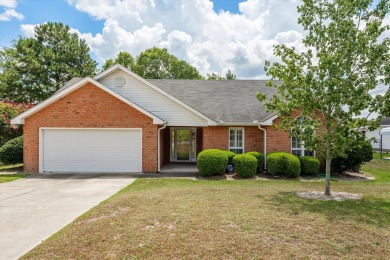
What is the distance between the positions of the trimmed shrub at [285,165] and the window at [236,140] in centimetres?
248

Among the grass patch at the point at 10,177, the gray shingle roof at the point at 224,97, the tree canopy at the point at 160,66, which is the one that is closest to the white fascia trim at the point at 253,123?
the gray shingle roof at the point at 224,97

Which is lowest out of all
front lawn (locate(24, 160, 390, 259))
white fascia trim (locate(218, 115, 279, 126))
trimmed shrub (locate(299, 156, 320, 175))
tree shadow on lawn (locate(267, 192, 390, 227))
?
tree shadow on lawn (locate(267, 192, 390, 227))

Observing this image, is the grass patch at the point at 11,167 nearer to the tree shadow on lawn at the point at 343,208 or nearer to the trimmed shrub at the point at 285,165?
the trimmed shrub at the point at 285,165

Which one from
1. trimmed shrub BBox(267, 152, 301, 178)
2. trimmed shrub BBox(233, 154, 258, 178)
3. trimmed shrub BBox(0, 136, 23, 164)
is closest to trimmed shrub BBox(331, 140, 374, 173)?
trimmed shrub BBox(267, 152, 301, 178)

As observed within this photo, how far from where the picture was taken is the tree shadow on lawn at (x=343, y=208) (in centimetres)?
622

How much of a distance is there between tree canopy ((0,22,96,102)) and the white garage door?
21715 millimetres

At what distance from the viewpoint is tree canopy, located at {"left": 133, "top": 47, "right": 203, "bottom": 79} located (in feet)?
142

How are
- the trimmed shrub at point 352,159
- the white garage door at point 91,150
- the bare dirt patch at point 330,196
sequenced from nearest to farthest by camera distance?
the bare dirt patch at point 330,196 < the trimmed shrub at point 352,159 < the white garage door at point 91,150

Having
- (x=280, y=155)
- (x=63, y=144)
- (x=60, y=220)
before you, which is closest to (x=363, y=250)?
(x=60, y=220)

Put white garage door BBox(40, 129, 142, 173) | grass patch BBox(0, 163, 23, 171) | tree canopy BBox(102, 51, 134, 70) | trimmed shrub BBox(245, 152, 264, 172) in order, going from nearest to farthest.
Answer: trimmed shrub BBox(245, 152, 264, 172) < white garage door BBox(40, 129, 142, 173) < grass patch BBox(0, 163, 23, 171) < tree canopy BBox(102, 51, 134, 70)

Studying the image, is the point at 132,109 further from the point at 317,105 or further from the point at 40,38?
the point at 40,38

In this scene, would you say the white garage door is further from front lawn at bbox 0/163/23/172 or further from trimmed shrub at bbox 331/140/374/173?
trimmed shrub at bbox 331/140/374/173

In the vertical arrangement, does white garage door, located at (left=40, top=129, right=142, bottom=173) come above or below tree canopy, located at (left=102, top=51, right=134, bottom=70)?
below

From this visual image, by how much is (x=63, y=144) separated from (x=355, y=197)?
1326 cm
